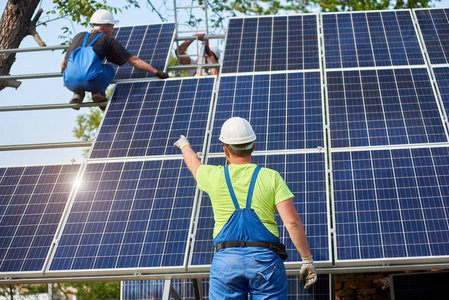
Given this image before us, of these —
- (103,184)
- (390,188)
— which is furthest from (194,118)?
(390,188)

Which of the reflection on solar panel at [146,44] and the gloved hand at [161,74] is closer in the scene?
the gloved hand at [161,74]

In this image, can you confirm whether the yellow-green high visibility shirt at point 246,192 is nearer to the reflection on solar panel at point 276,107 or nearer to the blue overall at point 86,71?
the reflection on solar panel at point 276,107

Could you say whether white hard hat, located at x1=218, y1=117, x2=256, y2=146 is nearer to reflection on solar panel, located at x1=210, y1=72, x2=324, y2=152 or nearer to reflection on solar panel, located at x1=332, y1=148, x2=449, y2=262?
reflection on solar panel, located at x1=332, y1=148, x2=449, y2=262

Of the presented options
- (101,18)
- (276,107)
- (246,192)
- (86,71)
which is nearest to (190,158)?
(246,192)

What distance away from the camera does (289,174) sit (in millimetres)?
7234

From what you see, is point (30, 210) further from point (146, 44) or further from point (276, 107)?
point (146, 44)

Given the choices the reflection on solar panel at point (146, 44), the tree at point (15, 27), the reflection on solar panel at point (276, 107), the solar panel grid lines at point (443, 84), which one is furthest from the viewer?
the tree at point (15, 27)

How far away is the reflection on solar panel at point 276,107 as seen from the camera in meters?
7.67

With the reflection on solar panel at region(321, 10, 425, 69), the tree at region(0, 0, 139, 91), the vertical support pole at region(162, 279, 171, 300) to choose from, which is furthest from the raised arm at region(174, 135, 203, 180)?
the tree at region(0, 0, 139, 91)

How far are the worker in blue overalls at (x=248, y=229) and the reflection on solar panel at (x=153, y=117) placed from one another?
8.75 feet

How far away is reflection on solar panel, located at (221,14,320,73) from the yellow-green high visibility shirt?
3866 mm

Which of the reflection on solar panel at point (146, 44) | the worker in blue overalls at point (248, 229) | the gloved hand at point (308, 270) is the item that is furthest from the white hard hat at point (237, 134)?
the reflection on solar panel at point (146, 44)

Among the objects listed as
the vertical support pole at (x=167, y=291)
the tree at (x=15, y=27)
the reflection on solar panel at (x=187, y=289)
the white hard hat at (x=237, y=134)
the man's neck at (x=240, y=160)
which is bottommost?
the vertical support pole at (x=167, y=291)

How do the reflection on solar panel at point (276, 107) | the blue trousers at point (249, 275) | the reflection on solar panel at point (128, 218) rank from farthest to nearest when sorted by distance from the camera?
1. the reflection on solar panel at point (276, 107)
2. the reflection on solar panel at point (128, 218)
3. the blue trousers at point (249, 275)
